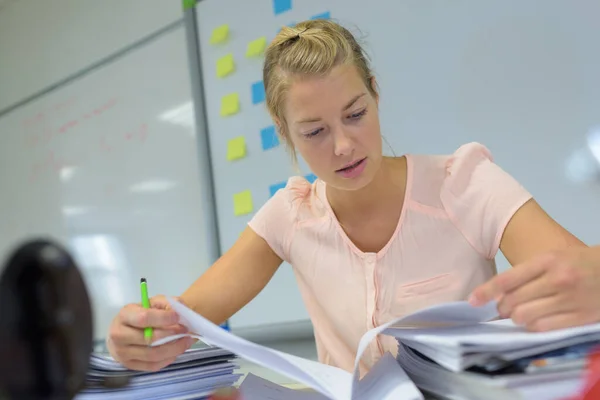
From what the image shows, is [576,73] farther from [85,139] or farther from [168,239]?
[85,139]

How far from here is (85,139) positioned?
2.31m

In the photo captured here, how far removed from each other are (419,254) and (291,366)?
1.46 feet

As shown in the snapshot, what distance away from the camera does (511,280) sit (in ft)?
1.62

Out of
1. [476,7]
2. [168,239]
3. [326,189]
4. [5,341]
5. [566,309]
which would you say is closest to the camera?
[5,341]

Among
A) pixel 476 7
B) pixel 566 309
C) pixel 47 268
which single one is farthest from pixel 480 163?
pixel 47 268

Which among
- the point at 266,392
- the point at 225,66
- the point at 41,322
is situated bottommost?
the point at 266,392

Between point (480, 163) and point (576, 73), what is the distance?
0.47m

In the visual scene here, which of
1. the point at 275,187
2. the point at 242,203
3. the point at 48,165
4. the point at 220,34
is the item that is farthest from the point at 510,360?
the point at 48,165

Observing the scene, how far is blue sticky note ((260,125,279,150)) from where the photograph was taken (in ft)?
5.56

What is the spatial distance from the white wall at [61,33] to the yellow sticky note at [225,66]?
0.28m

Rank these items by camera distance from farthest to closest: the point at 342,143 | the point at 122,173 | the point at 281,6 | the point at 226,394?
the point at 122,173
the point at 281,6
the point at 342,143
the point at 226,394

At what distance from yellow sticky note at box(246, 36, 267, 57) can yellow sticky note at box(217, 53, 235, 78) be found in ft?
0.23

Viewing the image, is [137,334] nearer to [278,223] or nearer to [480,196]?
[278,223]

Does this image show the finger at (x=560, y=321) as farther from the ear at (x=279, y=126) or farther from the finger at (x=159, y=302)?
the ear at (x=279, y=126)
